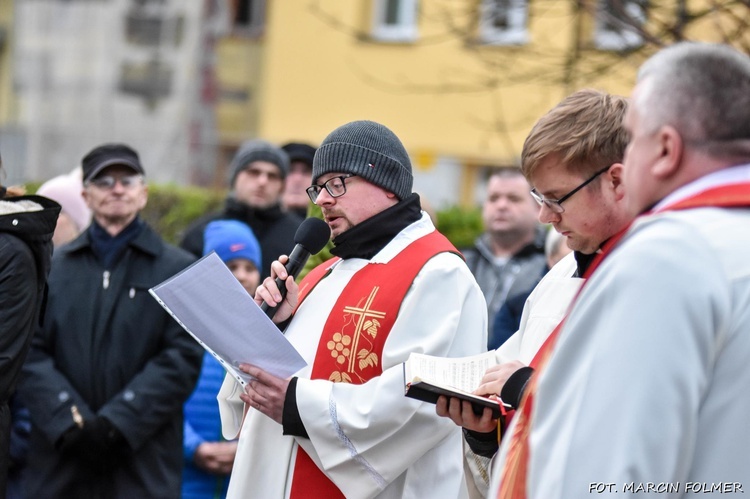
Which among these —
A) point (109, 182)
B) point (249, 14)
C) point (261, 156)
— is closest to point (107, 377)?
point (109, 182)

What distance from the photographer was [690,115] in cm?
227

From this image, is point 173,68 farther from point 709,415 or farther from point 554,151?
point 709,415

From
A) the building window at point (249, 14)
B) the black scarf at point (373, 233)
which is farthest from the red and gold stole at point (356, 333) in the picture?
the building window at point (249, 14)

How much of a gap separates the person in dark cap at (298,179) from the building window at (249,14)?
11.9m

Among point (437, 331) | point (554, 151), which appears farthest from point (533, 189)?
point (437, 331)

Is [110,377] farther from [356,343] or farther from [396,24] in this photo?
[396,24]

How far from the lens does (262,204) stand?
7398 mm

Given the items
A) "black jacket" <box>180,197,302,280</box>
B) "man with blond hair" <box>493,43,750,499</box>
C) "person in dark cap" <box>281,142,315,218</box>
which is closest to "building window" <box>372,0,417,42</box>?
"person in dark cap" <box>281,142,315,218</box>

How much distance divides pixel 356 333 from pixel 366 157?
63 centimetres

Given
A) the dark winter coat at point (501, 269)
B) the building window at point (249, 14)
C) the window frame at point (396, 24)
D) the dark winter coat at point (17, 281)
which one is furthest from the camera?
the building window at point (249, 14)

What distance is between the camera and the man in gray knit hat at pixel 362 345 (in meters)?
4.00

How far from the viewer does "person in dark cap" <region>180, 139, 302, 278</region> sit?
7332mm

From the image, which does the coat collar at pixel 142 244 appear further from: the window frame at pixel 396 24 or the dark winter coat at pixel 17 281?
the window frame at pixel 396 24

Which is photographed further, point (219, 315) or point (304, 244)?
point (304, 244)
